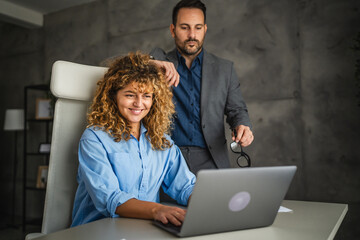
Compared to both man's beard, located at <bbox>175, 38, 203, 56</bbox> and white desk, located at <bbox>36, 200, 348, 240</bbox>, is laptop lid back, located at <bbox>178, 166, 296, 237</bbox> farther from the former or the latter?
man's beard, located at <bbox>175, 38, 203, 56</bbox>

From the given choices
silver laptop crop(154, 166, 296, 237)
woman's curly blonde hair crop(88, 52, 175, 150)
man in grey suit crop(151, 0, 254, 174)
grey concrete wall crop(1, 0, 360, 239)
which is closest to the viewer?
silver laptop crop(154, 166, 296, 237)

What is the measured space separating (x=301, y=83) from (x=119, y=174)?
6.95 ft

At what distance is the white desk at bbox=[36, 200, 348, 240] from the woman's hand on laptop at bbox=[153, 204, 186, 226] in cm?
3

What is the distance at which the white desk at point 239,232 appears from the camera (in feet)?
2.84

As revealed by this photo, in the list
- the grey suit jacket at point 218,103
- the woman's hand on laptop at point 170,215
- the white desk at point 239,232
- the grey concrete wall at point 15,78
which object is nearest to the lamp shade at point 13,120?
the grey concrete wall at point 15,78

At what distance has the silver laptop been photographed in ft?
2.62

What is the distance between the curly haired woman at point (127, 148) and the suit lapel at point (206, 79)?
1.57 ft

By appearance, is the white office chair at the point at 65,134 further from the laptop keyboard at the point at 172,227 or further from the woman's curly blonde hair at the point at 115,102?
the laptop keyboard at the point at 172,227

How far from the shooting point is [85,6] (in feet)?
14.3

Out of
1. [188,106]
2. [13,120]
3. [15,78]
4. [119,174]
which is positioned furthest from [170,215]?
[15,78]

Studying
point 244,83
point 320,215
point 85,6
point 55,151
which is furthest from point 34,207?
point 320,215

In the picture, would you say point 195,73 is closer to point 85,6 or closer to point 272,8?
point 272,8

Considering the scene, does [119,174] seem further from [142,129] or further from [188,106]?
[188,106]

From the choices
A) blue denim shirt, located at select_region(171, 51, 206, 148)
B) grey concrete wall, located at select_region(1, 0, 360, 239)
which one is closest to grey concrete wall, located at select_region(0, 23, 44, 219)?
grey concrete wall, located at select_region(1, 0, 360, 239)
